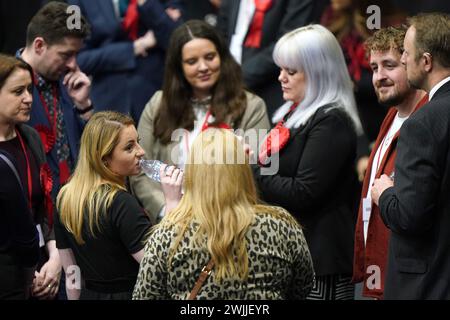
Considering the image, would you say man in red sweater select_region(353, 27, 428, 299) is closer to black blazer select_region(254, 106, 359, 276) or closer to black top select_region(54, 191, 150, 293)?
black blazer select_region(254, 106, 359, 276)

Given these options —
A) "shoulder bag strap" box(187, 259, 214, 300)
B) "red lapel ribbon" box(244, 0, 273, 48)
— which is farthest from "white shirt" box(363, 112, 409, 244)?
"red lapel ribbon" box(244, 0, 273, 48)

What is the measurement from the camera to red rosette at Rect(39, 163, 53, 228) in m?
5.07

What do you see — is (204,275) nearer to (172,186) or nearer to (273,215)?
(273,215)

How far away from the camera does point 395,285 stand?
14.1 ft

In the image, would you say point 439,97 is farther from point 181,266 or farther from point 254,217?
point 181,266

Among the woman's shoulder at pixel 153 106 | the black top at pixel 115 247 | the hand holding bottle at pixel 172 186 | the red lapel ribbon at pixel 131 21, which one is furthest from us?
the red lapel ribbon at pixel 131 21

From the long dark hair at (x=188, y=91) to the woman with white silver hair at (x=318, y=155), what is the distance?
578 millimetres

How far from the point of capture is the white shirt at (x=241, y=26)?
6.80m

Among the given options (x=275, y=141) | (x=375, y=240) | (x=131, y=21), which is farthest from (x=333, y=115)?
(x=131, y=21)

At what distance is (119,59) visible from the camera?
22.2 feet

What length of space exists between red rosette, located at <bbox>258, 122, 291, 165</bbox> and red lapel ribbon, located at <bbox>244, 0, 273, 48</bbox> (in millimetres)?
1566

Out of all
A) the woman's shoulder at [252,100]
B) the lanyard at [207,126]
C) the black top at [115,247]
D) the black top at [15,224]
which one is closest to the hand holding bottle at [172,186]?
the black top at [115,247]

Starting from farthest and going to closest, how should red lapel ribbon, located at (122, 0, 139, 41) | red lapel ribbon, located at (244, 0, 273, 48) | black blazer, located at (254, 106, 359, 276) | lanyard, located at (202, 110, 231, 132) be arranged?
red lapel ribbon, located at (122, 0, 139, 41)
red lapel ribbon, located at (244, 0, 273, 48)
lanyard, located at (202, 110, 231, 132)
black blazer, located at (254, 106, 359, 276)

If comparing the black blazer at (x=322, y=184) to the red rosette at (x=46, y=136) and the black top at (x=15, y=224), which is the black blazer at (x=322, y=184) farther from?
the black top at (x=15, y=224)
